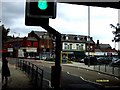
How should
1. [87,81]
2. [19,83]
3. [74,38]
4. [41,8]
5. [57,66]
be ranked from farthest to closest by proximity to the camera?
[74,38], [87,81], [19,83], [57,66], [41,8]

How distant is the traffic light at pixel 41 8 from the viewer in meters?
5.47

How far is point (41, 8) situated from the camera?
558 cm

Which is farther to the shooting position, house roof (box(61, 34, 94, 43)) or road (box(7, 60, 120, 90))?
house roof (box(61, 34, 94, 43))

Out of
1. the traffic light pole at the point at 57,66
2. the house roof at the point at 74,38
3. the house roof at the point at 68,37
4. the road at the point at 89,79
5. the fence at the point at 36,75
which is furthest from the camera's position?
the house roof at the point at 74,38

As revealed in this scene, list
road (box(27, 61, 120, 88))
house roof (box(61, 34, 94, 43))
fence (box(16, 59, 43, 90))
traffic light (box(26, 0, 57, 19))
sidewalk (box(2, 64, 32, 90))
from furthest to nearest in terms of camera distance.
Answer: house roof (box(61, 34, 94, 43)), road (box(27, 61, 120, 88)), sidewalk (box(2, 64, 32, 90)), fence (box(16, 59, 43, 90)), traffic light (box(26, 0, 57, 19))

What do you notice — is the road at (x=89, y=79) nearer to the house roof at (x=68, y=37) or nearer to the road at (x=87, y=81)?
the road at (x=87, y=81)

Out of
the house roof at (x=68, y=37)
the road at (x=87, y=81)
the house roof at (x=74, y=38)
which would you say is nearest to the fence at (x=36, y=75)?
the road at (x=87, y=81)

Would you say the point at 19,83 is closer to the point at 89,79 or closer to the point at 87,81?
the point at 87,81

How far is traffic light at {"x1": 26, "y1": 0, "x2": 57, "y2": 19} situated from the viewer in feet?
18.0

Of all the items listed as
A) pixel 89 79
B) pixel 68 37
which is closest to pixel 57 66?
pixel 89 79

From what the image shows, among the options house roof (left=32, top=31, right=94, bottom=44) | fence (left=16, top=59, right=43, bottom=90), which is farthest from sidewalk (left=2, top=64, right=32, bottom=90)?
house roof (left=32, top=31, right=94, bottom=44)

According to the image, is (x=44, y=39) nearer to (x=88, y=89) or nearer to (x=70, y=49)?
(x=70, y=49)

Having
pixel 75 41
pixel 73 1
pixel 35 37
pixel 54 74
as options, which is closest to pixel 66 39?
pixel 75 41

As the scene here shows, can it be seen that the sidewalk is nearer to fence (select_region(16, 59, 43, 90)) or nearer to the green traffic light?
fence (select_region(16, 59, 43, 90))
